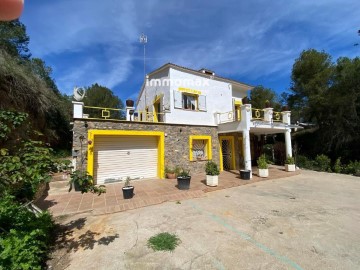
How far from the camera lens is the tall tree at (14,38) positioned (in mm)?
13129

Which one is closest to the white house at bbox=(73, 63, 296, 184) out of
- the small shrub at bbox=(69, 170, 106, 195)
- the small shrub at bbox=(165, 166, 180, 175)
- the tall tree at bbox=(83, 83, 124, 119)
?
the small shrub at bbox=(165, 166, 180, 175)

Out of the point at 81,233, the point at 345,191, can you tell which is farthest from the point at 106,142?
the point at 345,191

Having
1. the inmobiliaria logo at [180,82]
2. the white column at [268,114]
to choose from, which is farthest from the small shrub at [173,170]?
the white column at [268,114]

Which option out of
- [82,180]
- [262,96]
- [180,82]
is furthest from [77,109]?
[262,96]

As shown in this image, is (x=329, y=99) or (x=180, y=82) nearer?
(x=180, y=82)

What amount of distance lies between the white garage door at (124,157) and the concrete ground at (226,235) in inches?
157

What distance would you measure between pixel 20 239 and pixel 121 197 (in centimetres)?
436

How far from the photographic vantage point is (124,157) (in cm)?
1005

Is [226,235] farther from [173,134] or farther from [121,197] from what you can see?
[173,134]

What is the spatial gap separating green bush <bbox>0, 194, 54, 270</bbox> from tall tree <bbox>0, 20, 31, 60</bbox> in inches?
432

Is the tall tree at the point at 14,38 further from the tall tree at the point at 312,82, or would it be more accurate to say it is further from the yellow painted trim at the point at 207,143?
the tall tree at the point at 312,82

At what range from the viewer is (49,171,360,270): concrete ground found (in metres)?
3.38

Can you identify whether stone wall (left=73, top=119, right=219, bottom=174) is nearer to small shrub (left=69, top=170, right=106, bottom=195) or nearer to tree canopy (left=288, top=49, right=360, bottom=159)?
small shrub (left=69, top=170, right=106, bottom=195)

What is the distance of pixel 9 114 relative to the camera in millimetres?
2932
